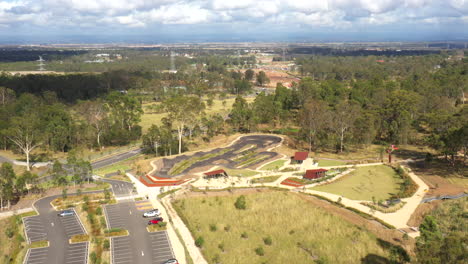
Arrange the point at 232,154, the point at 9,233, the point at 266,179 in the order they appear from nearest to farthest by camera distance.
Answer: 1. the point at 9,233
2. the point at 266,179
3. the point at 232,154

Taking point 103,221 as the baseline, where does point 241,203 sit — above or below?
above

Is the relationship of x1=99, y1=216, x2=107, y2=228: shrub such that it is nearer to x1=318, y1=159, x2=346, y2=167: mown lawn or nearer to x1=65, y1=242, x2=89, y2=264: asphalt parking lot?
x1=65, y1=242, x2=89, y2=264: asphalt parking lot

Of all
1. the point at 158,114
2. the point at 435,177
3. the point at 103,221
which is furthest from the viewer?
the point at 158,114

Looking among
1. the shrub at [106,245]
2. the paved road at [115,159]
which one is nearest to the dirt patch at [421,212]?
the shrub at [106,245]

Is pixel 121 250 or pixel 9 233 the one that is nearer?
pixel 121 250

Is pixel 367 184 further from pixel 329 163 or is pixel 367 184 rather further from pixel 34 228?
pixel 34 228

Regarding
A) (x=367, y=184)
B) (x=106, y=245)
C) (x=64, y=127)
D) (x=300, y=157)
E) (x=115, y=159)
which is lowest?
(x=115, y=159)

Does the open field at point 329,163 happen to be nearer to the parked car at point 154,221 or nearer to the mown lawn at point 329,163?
the mown lawn at point 329,163

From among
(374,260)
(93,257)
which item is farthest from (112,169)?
(374,260)

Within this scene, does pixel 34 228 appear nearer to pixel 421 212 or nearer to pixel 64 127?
pixel 64 127
